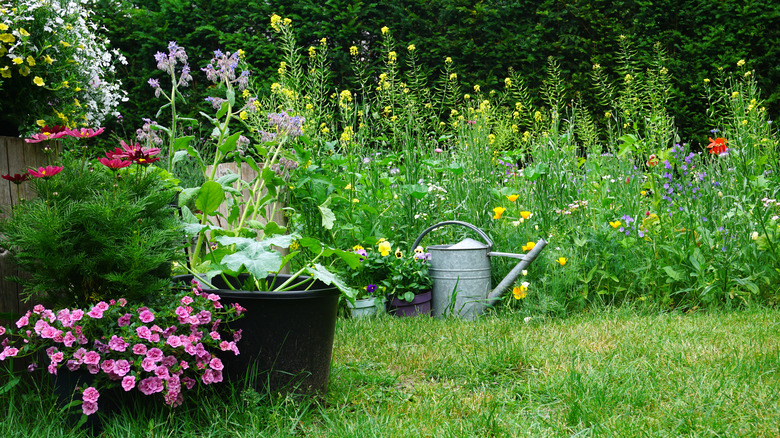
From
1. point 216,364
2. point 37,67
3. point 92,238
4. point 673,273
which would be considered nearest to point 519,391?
point 216,364

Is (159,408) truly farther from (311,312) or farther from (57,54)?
(57,54)

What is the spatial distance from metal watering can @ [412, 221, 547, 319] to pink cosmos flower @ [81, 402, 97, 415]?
188 cm

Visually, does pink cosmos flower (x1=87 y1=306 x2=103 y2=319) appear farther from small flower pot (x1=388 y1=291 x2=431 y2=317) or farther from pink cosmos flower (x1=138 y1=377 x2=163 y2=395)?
small flower pot (x1=388 y1=291 x2=431 y2=317)

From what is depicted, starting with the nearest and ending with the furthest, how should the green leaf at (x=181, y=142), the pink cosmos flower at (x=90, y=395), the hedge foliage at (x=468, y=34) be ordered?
1. the pink cosmos flower at (x=90, y=395)
2. the green leaf at (x=181, y=142)
3. the hedge foliage at (x=468, y=34)

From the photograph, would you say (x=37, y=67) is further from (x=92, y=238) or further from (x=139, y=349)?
(x=139, y=349)

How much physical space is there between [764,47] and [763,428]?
16.4ft

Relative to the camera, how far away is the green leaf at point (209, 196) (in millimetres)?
1836

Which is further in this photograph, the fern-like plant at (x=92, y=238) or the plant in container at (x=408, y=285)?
the plant in container at (x=408, y=285)

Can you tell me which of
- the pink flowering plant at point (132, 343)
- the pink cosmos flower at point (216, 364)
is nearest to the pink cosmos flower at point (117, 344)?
the pink flowering plant at point (132, 343)

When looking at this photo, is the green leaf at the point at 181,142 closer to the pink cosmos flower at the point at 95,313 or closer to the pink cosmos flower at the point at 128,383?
the pink cosmos flower at the point at 95,313

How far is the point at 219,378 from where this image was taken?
158cm

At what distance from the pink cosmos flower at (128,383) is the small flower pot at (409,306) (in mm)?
1731

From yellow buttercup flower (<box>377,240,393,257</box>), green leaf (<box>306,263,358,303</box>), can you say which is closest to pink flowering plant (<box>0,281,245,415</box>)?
green leaf (<box>306,263,358,303</box>)

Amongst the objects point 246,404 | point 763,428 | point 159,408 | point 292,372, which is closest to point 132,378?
point 159,408
